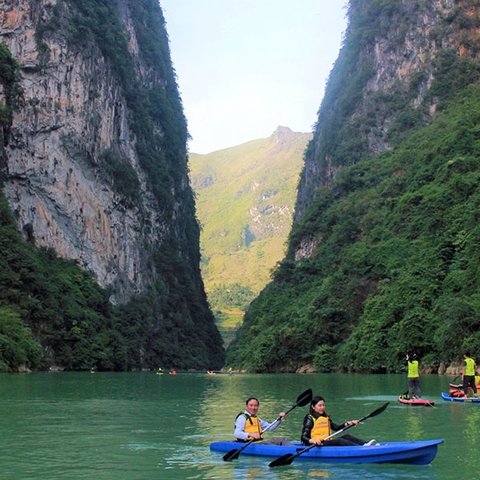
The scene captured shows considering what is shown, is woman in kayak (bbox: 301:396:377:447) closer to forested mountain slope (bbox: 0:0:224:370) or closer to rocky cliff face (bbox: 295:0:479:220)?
forested mountain slope (bbox: 0:0:224:370)

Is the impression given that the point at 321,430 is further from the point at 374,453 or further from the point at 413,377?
the point at 413,377

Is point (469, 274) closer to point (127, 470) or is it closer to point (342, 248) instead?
point (342, 248)

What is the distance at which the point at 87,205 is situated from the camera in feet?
268

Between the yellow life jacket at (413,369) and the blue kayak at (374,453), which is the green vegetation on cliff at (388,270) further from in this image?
the blue kayak at (374,453)

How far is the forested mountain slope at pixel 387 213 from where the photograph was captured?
1920 inches

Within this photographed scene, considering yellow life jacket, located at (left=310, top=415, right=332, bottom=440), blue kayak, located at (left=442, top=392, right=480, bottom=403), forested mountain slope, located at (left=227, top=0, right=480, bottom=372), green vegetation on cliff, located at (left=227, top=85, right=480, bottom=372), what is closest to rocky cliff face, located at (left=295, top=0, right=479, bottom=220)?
forested mountain slope, located at (left=227, top=0, right=480, bottom=372)

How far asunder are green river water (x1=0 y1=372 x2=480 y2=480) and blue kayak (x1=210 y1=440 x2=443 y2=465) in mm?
183

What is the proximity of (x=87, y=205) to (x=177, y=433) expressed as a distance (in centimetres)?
6583

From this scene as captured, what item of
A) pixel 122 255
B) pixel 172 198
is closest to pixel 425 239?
pixel 122 255

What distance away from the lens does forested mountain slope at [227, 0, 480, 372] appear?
160 ft

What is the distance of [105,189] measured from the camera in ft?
282

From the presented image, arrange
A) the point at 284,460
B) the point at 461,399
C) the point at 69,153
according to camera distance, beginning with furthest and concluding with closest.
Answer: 1. the point at 69,153
2. the point at 461,399
3. the point at 284,460

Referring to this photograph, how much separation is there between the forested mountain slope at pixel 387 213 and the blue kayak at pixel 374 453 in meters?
27.3

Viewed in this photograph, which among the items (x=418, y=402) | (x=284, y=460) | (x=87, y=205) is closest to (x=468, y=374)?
(x=418, y=402)
